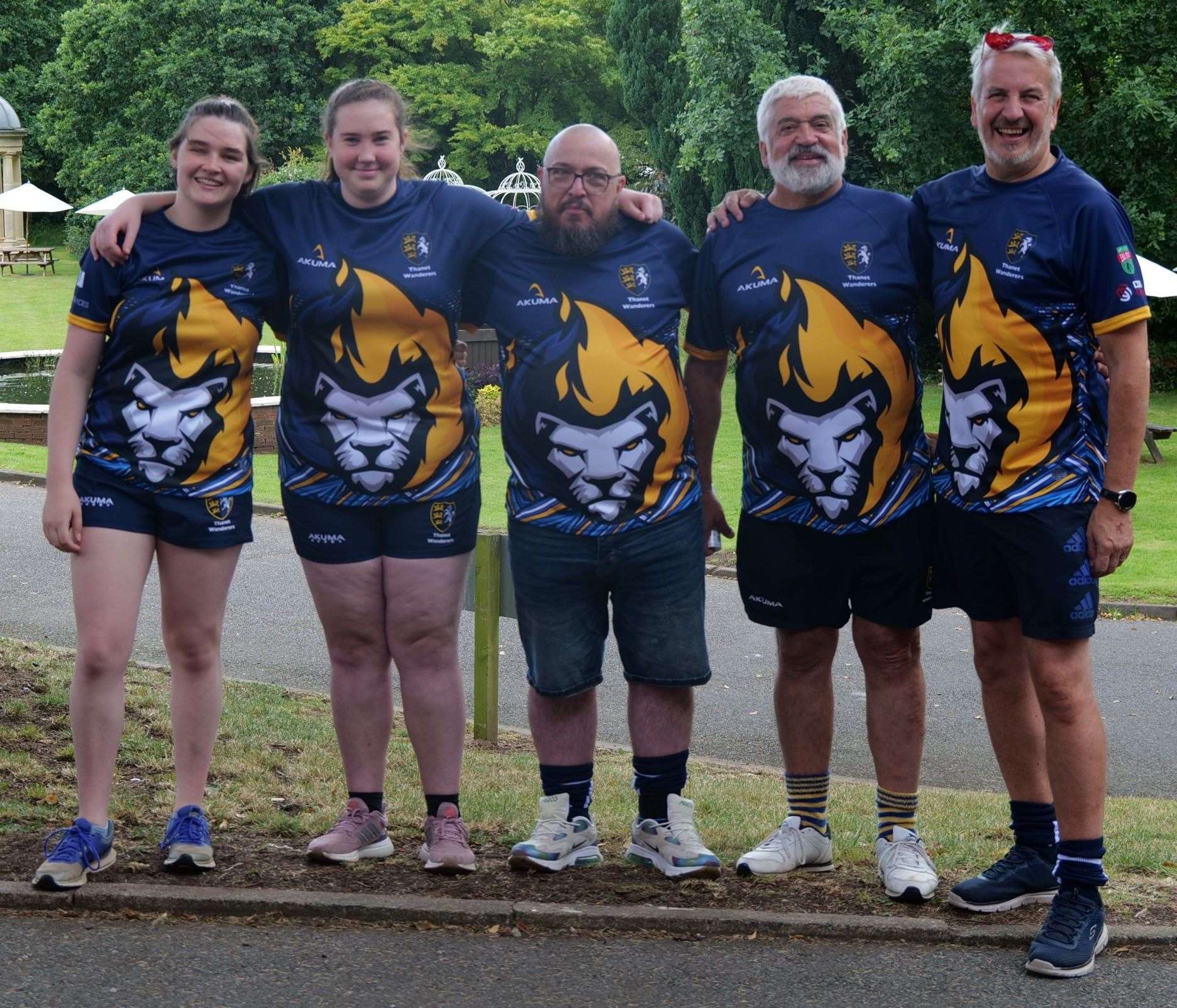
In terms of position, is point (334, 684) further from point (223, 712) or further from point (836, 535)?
point (223, 712)

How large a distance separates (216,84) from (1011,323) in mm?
48176

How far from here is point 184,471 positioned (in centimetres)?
440

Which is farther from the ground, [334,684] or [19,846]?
[334,684]

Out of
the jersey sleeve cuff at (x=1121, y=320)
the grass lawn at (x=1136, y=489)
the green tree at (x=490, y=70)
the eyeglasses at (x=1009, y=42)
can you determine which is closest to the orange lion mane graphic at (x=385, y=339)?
the eyeglasses at (x=1009, y=42)

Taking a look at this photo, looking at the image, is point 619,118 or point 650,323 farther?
point 619,118

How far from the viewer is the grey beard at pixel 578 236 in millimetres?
4395

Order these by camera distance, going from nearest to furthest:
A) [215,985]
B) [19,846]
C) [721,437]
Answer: [215,985] < [19,846] < [721,437]

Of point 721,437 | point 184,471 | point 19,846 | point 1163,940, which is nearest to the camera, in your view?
point 1163,940

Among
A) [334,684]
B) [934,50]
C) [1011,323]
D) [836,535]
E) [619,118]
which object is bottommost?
[334,684]

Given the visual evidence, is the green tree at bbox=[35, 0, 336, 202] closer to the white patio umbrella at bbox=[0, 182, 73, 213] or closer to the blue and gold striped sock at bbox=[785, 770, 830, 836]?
the white patio umbrella at bbox=[0, 182, 73, 213]

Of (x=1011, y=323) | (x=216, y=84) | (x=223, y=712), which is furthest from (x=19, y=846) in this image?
(x=216, y=84)

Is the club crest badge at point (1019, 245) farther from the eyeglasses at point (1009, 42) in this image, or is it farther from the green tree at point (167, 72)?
the green tree at point (167, 72)

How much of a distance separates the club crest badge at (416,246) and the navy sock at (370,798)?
1.52 m

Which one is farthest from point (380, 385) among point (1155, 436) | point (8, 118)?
point (8, 118)
